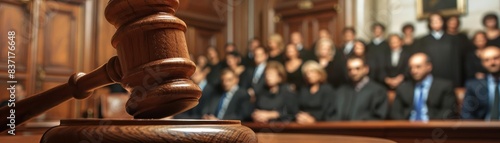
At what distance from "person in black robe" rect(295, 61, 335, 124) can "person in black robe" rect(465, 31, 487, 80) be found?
137cm

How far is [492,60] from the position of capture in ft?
15.4

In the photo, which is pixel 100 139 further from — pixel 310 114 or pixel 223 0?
pixel 223 0

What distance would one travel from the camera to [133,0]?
556 millimetres

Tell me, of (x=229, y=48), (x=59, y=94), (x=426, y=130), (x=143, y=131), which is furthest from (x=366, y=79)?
(x=143, y=131)

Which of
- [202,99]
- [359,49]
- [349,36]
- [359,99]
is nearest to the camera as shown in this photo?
[359,99]

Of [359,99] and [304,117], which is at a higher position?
[359,99]

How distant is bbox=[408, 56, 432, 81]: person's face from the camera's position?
468 cm

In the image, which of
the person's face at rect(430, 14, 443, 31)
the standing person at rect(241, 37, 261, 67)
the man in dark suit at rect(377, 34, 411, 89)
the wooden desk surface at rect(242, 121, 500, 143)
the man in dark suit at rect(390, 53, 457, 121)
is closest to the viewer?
the wooden desk surface at rect(242, 121, 500, 143)

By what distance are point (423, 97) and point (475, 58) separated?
36.7 inches

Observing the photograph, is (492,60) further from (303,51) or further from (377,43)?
(303,51)

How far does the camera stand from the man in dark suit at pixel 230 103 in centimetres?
550

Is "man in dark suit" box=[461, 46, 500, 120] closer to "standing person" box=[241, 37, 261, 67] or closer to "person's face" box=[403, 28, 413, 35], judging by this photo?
"person's face" box=[403, 28, 413, 35]

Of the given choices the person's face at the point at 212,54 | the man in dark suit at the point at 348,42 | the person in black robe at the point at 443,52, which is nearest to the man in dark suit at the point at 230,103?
the person's face at the point at 212,54

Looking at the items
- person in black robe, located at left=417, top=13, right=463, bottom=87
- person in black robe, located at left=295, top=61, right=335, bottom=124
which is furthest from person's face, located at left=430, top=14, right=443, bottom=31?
person in black robe, located at left=295, top=61, right=335, bottom=124
